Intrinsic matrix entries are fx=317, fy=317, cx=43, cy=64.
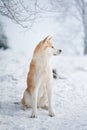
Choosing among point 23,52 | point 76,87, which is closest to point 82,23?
point 23,52

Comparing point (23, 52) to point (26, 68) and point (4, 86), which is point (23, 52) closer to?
point (26, 68)

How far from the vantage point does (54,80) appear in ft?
21.7

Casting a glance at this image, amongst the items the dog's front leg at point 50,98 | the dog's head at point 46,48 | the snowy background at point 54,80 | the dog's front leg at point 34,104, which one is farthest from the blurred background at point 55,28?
the dog's front leg at point 34,104

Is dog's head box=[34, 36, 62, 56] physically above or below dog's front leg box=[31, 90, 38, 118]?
above

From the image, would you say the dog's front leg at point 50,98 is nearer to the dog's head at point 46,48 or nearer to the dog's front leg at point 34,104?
the dog's front leg at point 34,104

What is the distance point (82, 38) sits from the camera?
8.33 m

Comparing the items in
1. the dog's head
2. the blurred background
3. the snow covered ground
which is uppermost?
the blurred background

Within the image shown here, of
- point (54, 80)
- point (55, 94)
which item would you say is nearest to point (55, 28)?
point (54, 80)

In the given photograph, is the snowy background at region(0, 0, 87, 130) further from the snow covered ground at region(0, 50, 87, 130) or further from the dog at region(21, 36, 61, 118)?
the dog at region(21, 36, 61, 118)

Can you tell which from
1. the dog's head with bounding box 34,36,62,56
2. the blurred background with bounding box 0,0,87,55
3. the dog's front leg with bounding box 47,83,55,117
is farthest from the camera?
the blurred background with bounding box 0,0,87,55

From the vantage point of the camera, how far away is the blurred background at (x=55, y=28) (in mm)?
6966

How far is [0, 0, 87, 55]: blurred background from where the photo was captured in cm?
697

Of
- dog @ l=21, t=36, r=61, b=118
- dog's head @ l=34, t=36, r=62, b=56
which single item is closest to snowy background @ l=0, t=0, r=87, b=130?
dog @ l=21, t=36, r=61, b=118

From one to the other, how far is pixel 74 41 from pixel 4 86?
119 inches
